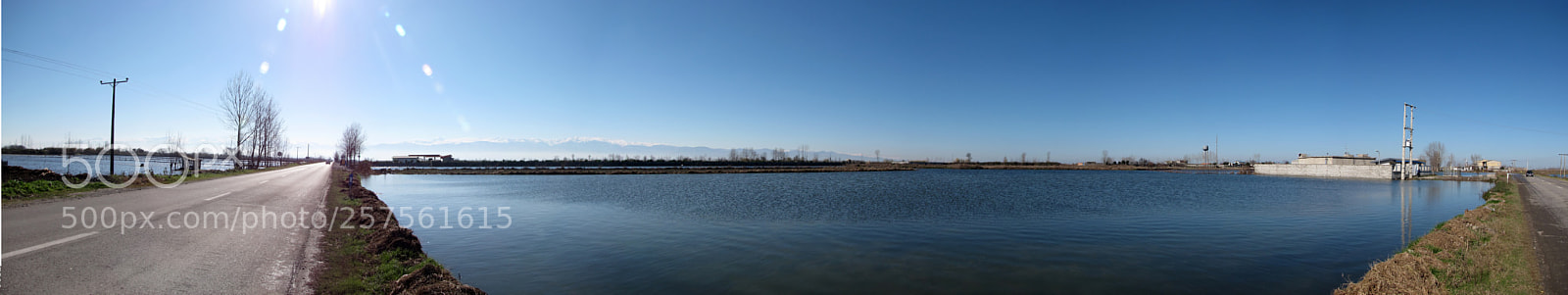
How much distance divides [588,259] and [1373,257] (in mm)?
17270

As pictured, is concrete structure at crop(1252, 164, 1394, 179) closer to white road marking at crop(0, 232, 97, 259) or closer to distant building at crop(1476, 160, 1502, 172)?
distant building at crop(1476, 160, 1502, 172)

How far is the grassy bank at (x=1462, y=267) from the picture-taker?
7734 millimetres

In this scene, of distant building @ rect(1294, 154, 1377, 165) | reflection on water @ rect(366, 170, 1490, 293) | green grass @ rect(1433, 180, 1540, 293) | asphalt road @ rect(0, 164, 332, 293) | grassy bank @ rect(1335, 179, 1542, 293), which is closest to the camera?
asphalt road @ rect(0, 164, 332, 293)

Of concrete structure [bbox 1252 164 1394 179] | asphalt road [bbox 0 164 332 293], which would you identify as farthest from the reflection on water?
concrete structure [bbox 1252 164 1394 179]

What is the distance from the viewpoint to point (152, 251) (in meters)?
7.99

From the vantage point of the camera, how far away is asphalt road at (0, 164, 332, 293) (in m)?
6.26

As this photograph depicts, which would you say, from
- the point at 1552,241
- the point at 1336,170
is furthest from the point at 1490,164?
the point at 1552,241

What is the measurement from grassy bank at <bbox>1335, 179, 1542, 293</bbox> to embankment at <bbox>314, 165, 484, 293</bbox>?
484 inches

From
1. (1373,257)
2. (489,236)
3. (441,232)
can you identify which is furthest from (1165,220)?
(441,232)

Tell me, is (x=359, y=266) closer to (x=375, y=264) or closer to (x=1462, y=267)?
(x=375, y=264)

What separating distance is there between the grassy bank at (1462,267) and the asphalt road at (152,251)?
1411 centimetres

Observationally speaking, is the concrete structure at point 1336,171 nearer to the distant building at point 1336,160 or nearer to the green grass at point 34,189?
the distant building at point 1336,160

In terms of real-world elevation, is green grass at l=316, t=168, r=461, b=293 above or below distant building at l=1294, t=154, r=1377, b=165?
below

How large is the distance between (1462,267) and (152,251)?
1989cm
